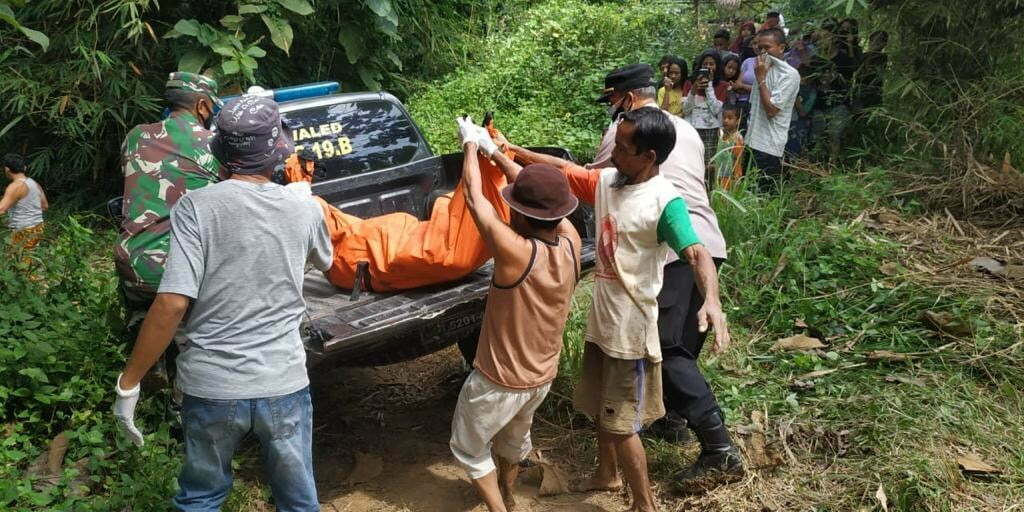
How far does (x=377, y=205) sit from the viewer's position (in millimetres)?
4965

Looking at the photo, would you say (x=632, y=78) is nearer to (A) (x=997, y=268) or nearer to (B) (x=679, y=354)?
(B) (x=679, y=354)

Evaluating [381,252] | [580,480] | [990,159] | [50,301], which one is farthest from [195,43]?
[990,159]

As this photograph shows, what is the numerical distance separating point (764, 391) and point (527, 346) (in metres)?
1.63

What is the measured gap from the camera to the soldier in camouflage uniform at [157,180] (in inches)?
149

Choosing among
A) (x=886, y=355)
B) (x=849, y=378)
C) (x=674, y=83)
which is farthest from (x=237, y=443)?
(x=674, y=83)

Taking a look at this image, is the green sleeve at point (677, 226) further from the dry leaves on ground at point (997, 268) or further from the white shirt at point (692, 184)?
the dry leaves on ground at point (997, 268)

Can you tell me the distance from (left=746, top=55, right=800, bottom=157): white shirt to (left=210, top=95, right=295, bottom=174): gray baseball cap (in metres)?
4.84

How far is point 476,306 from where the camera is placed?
3.73 m

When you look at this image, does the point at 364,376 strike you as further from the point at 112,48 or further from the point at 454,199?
the point at 112,48

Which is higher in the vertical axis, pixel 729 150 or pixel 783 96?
pixel 783 96

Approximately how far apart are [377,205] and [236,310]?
8.38ft

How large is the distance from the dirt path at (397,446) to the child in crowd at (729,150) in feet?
7.65

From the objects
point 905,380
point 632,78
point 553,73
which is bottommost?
point 553,73

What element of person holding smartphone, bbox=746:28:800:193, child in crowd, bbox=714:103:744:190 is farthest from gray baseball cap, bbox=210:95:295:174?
person holding smartphone, bbox=746:28:800:193
